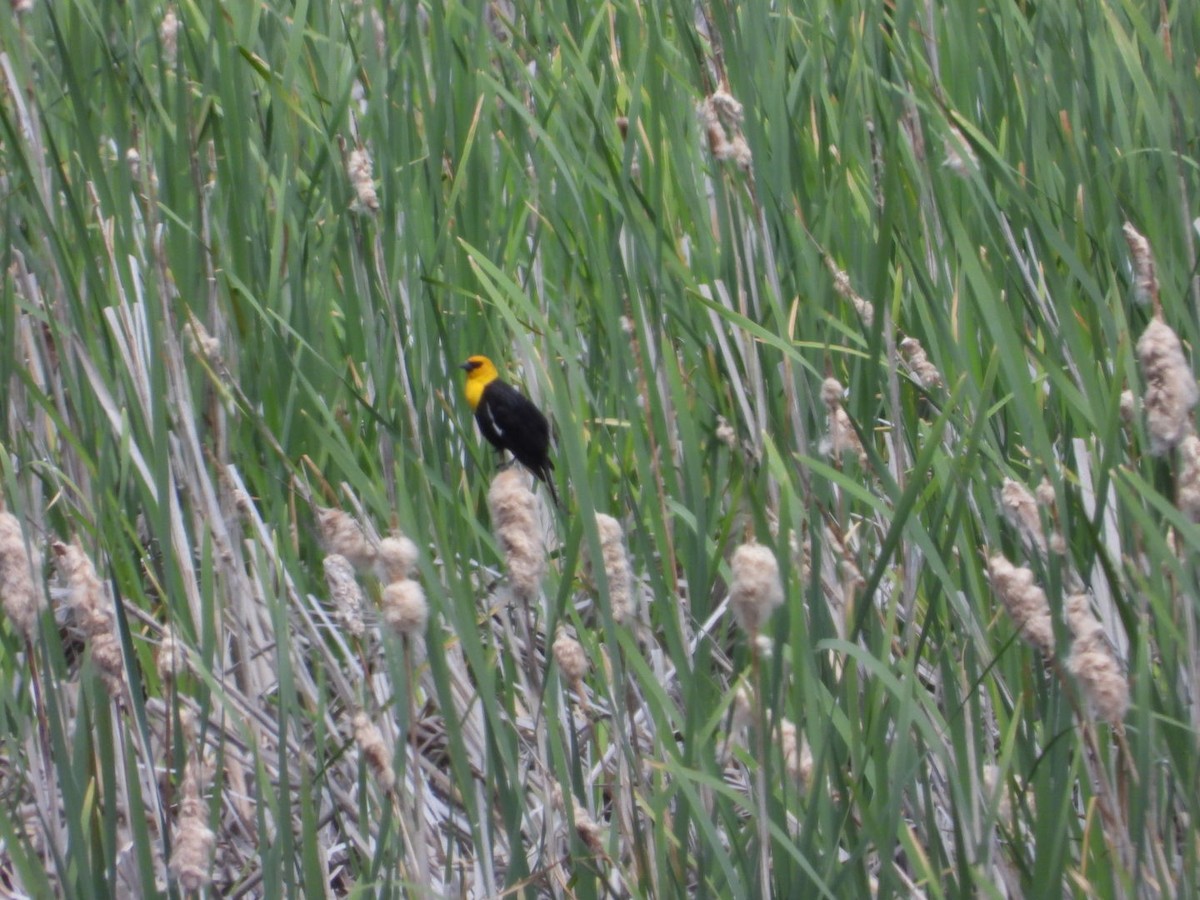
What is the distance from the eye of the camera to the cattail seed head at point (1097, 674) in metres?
1.00

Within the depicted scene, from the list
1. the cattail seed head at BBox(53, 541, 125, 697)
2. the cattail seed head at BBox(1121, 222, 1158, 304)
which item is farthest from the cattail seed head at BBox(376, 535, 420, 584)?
the cattail seed head at BBox(1121, 222, 1158, 304)

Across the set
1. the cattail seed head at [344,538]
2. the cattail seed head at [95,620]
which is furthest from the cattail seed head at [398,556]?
the cattail seed head at [95,620]

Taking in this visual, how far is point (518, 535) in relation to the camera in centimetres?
108

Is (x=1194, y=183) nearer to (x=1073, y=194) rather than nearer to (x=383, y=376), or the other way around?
(x=1073, y=194)

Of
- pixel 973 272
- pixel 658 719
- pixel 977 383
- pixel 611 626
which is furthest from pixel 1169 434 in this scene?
pixel 977 383

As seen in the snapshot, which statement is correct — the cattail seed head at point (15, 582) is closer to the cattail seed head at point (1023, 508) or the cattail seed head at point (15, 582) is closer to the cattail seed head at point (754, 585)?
the cattail seed head at point (754, 585)

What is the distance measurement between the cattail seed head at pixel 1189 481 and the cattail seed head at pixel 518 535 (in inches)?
19.2

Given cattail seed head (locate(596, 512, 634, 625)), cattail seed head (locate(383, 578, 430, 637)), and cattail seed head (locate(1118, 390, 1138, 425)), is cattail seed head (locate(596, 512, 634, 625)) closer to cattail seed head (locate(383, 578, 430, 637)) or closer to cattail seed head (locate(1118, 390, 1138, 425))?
cattail seed head (locate(383, 578, 430, 637))

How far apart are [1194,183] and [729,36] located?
70 centimetres

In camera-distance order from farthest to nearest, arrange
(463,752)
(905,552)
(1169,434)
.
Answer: (905,552), (463,752), (1169,434)

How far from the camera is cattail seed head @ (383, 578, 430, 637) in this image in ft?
3.34

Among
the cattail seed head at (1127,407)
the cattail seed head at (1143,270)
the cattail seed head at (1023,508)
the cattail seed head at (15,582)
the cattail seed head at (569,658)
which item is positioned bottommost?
the cattail seed head at (569,658)

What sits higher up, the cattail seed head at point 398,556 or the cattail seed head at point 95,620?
the cattail seed head at point 398,556

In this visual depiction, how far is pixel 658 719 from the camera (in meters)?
1.35
